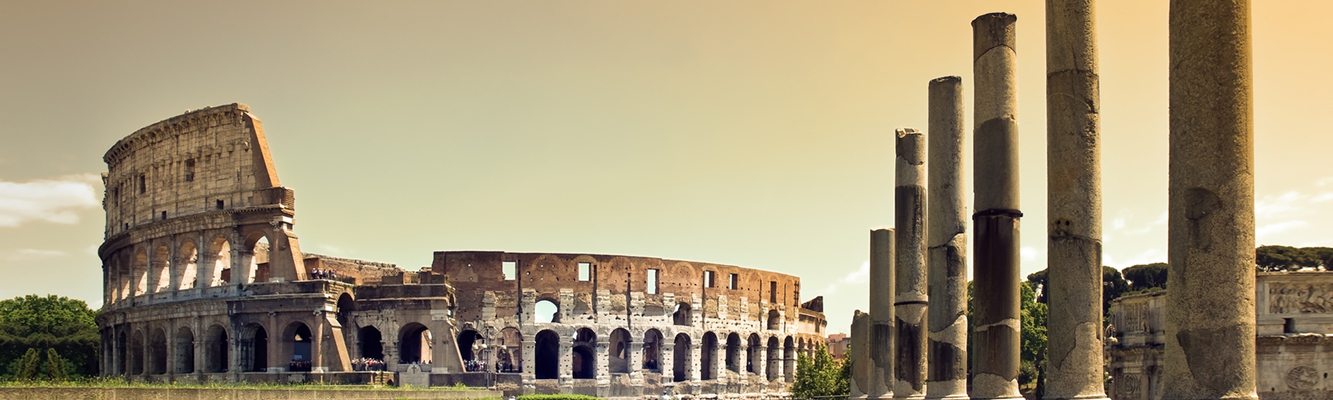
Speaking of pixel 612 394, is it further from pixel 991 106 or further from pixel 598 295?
pixel 991 106

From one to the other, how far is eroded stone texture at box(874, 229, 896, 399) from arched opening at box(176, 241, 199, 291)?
28093 mm

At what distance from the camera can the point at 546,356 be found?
163 ft

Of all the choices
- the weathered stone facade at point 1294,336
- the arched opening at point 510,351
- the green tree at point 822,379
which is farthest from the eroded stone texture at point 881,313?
the arched opening at point 510,351

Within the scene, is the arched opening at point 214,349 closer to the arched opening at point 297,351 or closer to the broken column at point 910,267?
the arched opening at point 297,351

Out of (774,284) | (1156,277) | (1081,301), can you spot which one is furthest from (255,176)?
(1156,277)

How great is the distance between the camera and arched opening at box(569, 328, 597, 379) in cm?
4772

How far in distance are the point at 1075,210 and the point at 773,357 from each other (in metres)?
44.4

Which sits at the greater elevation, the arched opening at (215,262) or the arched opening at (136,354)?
the arched opening at (215,262)

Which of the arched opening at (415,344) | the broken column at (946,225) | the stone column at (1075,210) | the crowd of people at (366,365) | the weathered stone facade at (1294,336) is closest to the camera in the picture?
the stone column at (1075,210)

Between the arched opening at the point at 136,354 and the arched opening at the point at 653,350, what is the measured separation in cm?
1852

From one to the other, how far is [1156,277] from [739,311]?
2015cm

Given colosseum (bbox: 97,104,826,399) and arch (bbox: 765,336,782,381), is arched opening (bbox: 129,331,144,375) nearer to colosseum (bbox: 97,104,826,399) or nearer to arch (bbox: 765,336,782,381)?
colosseum (bbox: 97,104,826,399)

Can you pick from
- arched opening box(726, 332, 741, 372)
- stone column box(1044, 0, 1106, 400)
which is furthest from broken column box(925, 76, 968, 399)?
arched opening box(726, 332, 741, 372)

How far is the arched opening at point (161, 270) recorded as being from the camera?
136 feet
